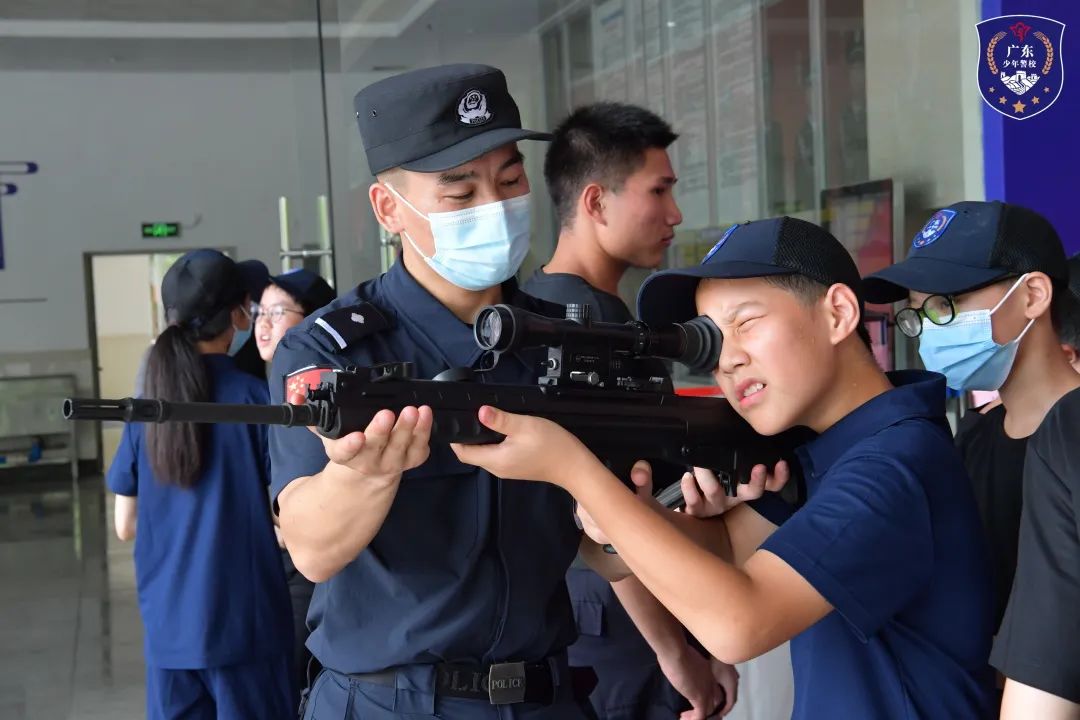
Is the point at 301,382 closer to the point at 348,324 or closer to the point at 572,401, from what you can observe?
the point at 348,324

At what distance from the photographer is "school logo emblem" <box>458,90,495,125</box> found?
1583 mm

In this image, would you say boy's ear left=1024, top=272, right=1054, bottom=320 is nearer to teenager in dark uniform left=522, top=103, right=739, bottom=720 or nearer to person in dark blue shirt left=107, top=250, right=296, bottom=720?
teenager in dark uniform left=522, top=103, right=739, bottom=720

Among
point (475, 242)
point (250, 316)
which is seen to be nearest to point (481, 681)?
point (475, 242)

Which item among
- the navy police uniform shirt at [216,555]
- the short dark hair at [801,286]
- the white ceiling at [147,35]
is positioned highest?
the white ceiling at [147,35]

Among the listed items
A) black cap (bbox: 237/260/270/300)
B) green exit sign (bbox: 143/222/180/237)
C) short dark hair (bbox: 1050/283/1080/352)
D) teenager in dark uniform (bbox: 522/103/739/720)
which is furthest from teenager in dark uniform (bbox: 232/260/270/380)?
green exit sign (bbox: 143/222/180/237)

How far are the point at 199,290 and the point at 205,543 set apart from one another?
2.03 ft

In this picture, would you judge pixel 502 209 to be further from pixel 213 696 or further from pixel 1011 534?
pixel 213 696

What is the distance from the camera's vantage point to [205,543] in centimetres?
287

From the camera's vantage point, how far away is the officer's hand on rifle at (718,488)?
1.56m

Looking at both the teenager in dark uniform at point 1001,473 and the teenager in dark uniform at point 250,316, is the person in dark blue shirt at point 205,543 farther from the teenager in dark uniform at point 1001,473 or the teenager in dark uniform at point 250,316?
the teenager in dark uniform at point 1001,473

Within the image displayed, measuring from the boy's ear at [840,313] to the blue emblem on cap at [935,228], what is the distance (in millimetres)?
588

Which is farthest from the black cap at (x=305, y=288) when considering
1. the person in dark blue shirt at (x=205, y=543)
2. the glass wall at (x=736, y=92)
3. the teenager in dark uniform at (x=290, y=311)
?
the glass wall at (x=736, y=92)

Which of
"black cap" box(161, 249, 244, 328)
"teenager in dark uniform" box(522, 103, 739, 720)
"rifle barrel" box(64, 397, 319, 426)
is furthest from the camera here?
"black cap" box(161, 249, 244, 328)

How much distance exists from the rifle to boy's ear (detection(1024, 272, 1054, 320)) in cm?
54
